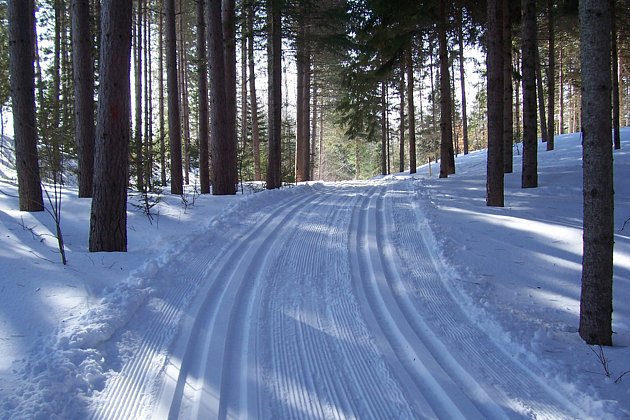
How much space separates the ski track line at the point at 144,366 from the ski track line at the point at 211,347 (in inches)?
7.2

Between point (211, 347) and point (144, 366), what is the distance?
1.77 feet

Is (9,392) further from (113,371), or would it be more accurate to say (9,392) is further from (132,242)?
(132,242)

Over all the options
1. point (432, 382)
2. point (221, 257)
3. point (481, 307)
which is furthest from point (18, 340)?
point (481, 307)

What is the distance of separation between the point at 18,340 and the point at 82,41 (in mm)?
7779

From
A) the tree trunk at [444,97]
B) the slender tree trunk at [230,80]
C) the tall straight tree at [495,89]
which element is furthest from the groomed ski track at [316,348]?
the tree trunk at [444,97]

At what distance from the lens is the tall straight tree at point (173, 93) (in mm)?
12648

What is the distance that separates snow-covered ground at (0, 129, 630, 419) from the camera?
2748mm

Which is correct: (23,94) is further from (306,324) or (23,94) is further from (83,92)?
(306,324)

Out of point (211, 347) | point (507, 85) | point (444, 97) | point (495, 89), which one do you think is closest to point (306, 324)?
point (211, 347)

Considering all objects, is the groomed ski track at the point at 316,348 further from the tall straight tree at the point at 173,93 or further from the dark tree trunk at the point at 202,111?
the dark tree trunk at the point at 202,111

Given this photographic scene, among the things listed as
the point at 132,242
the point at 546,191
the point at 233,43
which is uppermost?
the point at 233,43

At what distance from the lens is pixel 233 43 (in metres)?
13.4

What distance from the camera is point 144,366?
3.14 metres

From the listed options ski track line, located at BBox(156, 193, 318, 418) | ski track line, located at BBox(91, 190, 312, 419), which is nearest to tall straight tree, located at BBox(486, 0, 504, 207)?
ski track line, located at BBox(156, 193, 318, 418)
